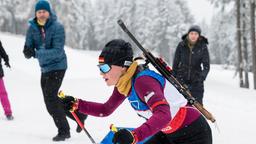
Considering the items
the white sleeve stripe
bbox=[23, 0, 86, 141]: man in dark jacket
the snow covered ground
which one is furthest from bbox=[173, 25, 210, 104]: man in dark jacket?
the white sleeve stripe

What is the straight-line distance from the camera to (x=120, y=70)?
13.9ft

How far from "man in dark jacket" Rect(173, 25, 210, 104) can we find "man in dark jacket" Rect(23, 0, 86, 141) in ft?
8.83

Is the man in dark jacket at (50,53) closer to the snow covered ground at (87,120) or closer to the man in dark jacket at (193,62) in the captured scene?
the snow covered ground at (87,120)

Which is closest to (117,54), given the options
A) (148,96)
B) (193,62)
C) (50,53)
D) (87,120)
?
(148,96)

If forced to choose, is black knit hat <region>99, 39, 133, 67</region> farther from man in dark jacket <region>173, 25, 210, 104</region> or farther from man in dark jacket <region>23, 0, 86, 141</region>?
man in dark jacket <region>173, 25, 210, 104</region>

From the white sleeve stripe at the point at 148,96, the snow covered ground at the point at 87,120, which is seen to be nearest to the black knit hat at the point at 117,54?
the white sleeve stripe at the point at 148,96

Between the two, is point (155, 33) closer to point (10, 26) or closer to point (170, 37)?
point (170, 37)

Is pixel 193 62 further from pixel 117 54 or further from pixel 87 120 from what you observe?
pixel 117 54

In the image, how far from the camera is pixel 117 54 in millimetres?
4258

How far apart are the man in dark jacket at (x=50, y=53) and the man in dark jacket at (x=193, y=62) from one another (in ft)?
8.83

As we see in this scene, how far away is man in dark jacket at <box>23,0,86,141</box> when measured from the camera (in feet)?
25.5

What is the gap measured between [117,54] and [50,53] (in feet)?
12.2

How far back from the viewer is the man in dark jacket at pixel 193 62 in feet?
30.9

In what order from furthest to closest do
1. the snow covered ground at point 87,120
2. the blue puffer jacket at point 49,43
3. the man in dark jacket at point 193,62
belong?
1. the man in dark jacket at point 193,62
2. the snow covered ground at point 87,120
3. the blue puffer jacket at point 49,43
